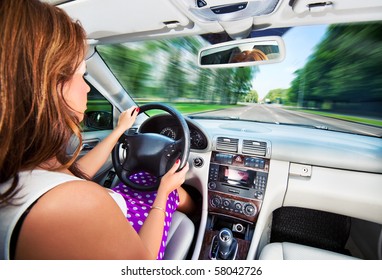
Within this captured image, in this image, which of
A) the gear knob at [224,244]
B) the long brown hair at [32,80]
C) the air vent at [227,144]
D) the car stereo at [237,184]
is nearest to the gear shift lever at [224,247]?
the gear knob at [224,244]

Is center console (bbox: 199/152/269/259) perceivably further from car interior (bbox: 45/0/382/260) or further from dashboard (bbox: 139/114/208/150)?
dashboard (bbox: 139/114/208/150)

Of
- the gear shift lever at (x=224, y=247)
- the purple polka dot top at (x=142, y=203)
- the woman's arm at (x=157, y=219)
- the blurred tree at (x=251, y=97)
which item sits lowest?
the gear shift lever at (x=224, y=247)

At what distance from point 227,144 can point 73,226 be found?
105cm

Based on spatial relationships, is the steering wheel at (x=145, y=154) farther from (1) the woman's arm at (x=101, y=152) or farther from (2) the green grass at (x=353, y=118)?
(2) the green grass at (x=353, y=118)

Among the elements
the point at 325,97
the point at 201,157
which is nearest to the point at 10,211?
the point at 201,157

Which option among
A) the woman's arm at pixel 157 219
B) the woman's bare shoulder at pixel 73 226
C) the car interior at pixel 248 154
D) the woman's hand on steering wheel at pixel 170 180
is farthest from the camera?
the car interior at pixel 248 154

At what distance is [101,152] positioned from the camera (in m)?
1.12

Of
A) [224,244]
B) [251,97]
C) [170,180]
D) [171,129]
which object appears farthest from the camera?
[251,97]

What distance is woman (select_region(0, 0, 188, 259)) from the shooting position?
47 centimetres

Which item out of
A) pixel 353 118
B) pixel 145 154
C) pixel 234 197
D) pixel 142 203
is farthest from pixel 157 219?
pixel 353 118

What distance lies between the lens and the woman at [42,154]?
1.54 ft

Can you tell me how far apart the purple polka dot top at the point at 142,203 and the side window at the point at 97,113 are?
0.81 m

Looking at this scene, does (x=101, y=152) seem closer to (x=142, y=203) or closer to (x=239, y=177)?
(x=142, y=203)
